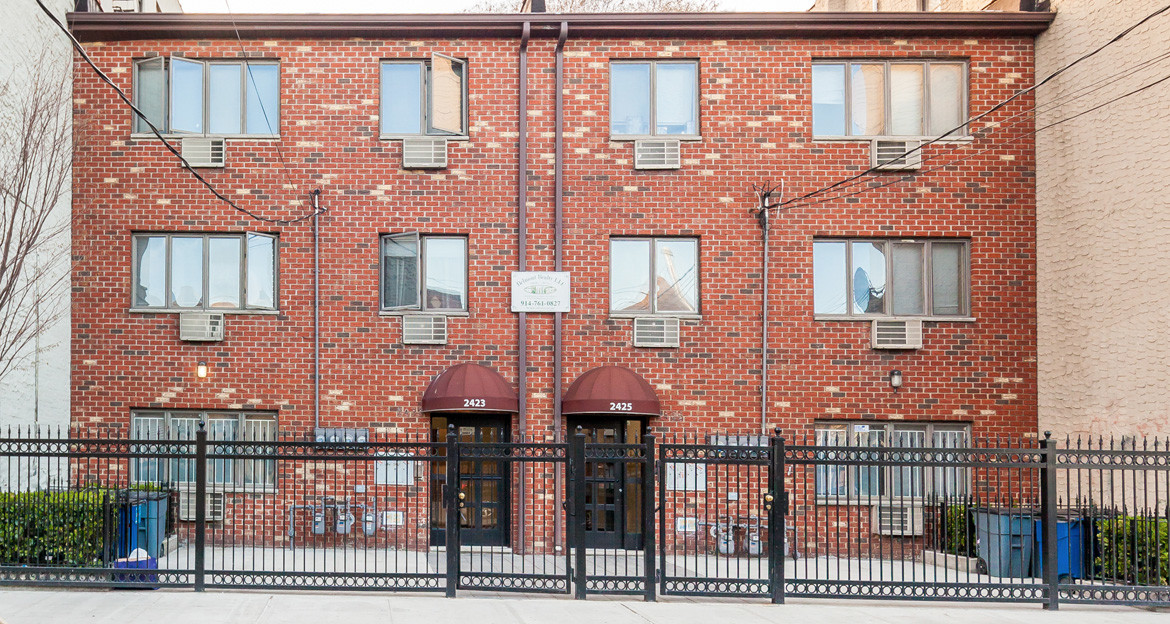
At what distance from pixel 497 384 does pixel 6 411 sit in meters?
6.75

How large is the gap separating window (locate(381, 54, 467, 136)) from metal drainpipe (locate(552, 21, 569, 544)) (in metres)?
1.49

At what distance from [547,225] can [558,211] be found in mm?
291

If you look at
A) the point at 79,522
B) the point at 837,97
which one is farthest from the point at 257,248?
the point at 837,97

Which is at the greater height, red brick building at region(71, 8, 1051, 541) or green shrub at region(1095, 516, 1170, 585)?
red brick building at region(71, 8, 1051, 541)

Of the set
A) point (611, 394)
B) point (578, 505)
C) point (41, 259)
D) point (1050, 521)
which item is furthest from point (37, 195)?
point (1050, 521)

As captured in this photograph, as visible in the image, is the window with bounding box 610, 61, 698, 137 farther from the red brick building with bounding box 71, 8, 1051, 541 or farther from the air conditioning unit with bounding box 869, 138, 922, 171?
the air conditioning unit with bounding box 869, 138, 922, 171

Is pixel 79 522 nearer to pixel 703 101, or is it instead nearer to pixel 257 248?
pixel 257 248

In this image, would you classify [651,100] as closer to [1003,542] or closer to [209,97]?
[209,97]

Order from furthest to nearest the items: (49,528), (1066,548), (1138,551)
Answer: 1. (1066,548)
2. (1138,551)
3. (49,528)

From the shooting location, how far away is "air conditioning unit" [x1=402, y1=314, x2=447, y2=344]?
16.1 metres

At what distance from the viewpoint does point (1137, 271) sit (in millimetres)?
14062

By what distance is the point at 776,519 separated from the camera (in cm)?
1098

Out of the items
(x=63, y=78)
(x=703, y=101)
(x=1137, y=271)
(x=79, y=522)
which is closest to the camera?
(x=79, y=522)

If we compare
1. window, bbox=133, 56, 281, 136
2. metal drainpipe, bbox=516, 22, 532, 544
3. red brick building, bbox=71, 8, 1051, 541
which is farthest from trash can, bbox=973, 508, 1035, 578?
window, bbox=133, 56, 281, 136
